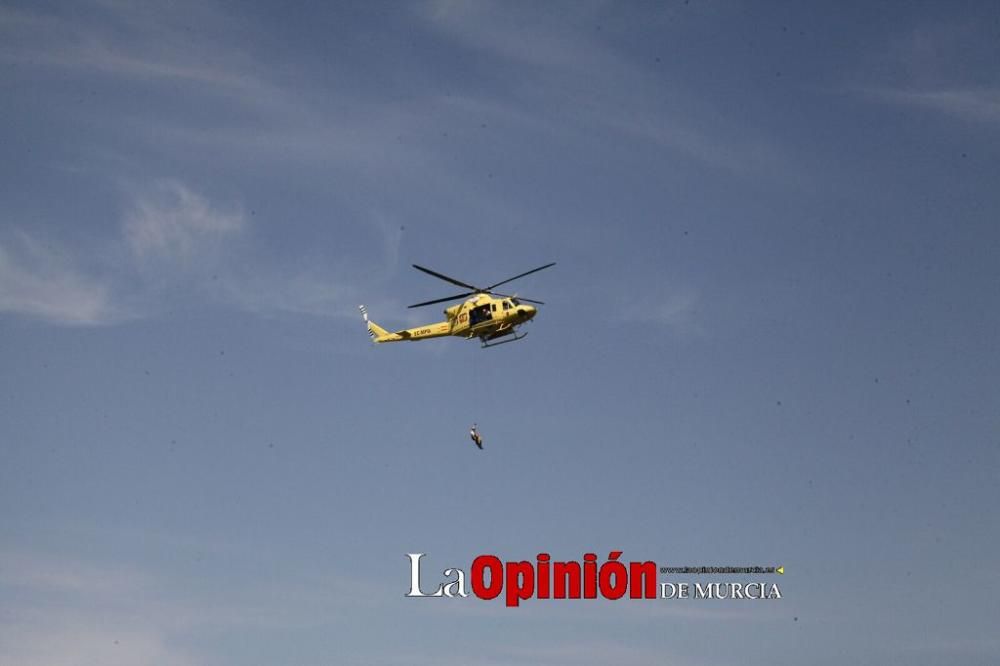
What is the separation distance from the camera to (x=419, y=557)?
177125 mm

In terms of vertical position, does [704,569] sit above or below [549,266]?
below

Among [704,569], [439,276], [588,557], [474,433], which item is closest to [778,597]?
[704,569]

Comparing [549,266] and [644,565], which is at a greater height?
[549,266]

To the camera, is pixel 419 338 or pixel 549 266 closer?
pixel 549 266

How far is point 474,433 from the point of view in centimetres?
17475

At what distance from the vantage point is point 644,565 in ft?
578

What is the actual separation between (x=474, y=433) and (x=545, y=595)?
15.7 m

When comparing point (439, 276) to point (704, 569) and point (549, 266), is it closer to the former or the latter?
point (549, 266)

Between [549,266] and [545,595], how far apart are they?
96.2 feet

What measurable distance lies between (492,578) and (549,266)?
2836 centimetres

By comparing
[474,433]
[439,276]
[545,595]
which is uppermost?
[439,276]

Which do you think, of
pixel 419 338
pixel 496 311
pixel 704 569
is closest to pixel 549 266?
pixel 496 311

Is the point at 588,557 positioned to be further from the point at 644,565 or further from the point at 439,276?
the point at 439,276

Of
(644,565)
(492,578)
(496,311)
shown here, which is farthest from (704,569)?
(496,311)
